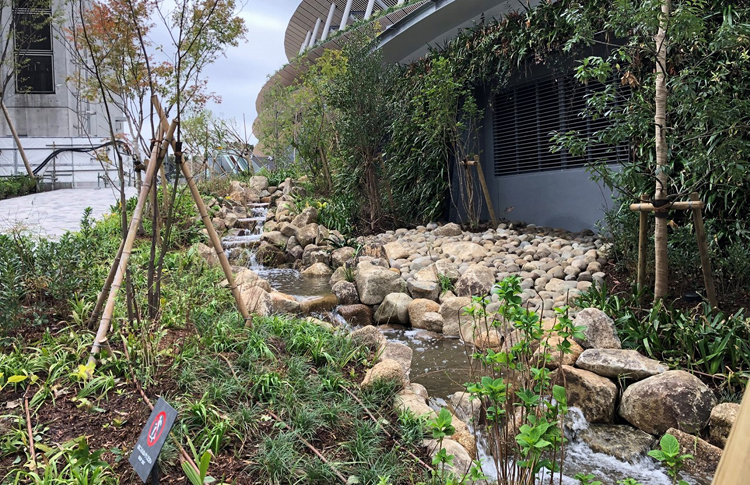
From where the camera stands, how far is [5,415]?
2.53 metres

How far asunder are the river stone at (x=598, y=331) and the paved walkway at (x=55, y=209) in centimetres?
609

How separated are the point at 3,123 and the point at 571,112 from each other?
24.3 m

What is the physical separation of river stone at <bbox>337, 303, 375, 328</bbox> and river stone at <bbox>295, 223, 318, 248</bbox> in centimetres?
324

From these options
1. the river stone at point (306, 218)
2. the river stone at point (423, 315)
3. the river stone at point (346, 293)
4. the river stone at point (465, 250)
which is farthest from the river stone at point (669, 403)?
the river stone at point (306, 218)

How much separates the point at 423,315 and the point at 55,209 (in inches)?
305

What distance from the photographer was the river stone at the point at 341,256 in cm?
825

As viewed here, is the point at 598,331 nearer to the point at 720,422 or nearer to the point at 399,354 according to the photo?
the point at 720,422

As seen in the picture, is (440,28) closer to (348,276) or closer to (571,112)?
(571,112)

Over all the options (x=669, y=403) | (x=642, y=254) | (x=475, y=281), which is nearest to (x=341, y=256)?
(x=475, y=281)

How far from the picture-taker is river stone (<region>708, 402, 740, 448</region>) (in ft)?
10.5

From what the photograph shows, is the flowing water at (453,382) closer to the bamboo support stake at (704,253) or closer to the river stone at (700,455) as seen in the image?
the river stone at (700,455)

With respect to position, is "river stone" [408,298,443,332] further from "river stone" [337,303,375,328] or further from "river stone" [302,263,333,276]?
"river stone" [302,263,333,276]

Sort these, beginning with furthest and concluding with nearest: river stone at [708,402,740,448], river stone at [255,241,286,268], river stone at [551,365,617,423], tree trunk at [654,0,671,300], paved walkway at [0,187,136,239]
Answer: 1. river stone at [255,241,286,268]
2. paved walkway at [0,187,136,239]
3. tree trunk at [654,0,671,300]
4. river stone at [551,365,617,423]
5. river stone at [708,402,740,448]

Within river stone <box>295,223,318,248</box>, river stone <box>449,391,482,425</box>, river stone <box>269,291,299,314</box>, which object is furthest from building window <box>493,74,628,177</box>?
river stone <box>449,391,482,425</box>
